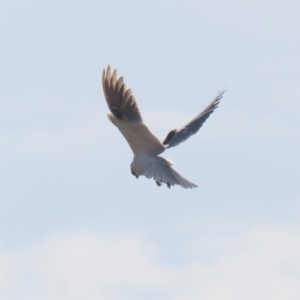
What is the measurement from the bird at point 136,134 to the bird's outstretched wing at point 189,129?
5.17 ft

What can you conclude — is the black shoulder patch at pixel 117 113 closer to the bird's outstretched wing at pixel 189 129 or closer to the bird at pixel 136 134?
the bird at pixel 136 134

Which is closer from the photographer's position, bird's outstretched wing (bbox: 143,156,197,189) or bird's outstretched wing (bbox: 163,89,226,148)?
bird's outstretched wing (bbox: 143,156,197,189)

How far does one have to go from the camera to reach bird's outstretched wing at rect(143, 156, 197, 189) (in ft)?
84.7

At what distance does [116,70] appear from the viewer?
26125 mm

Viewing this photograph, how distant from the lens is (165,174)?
2600 cm

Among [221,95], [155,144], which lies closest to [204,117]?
[221,95]

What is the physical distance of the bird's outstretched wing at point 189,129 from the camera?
1126 inches

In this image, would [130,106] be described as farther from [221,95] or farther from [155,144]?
[221,95]

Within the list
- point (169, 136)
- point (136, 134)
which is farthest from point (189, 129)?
point (136, 134)

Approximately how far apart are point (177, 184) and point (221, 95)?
5.61 metres

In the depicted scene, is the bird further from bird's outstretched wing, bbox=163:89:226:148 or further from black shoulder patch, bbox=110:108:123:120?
bird's outstretched wing, bbox=163:89:226:148

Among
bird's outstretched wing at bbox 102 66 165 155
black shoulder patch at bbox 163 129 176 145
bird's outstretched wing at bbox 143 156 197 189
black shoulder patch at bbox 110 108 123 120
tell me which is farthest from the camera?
black shoulder patch at bbox 163 129 176 145

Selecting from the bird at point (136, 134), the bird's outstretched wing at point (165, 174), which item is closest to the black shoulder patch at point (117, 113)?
the bird at point (136, 134)

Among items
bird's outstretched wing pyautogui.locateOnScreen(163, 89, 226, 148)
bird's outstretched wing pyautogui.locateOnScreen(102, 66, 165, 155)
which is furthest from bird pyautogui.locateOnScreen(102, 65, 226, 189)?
bird's outstretched wing pyautogui.locateOnScreen(163, 89, 226, 148)
